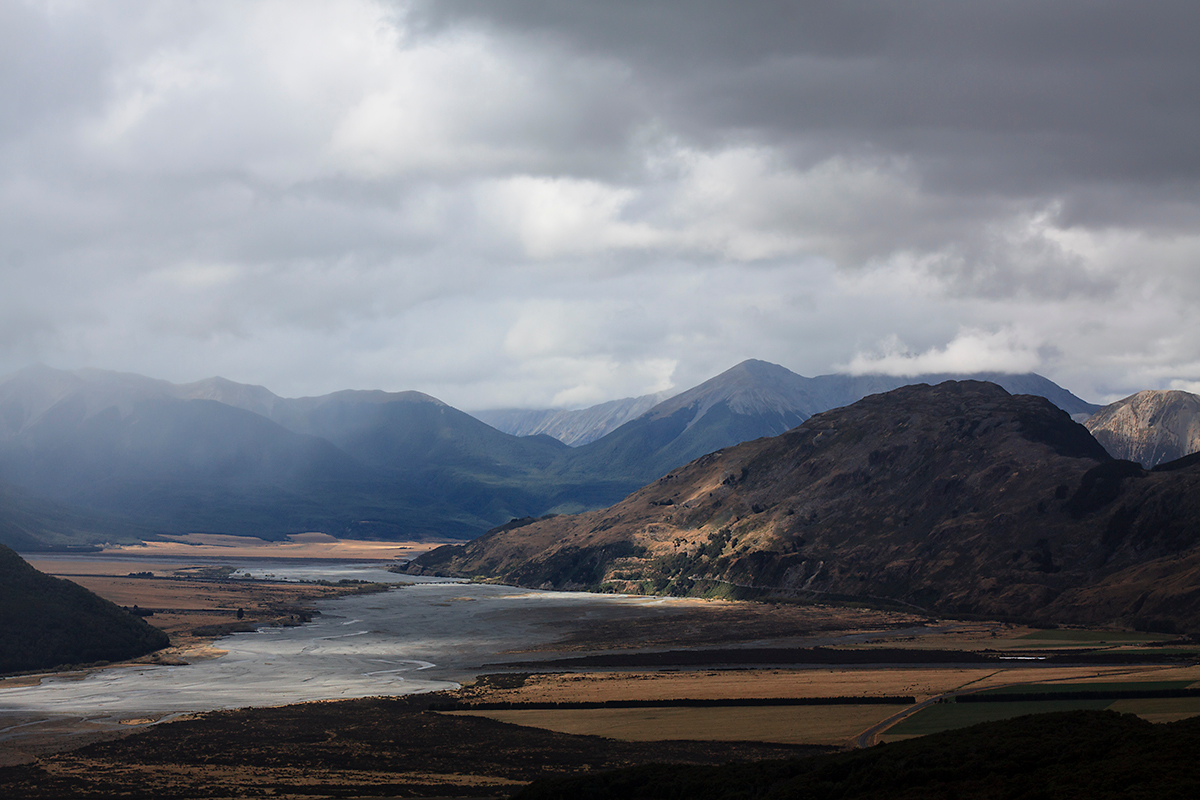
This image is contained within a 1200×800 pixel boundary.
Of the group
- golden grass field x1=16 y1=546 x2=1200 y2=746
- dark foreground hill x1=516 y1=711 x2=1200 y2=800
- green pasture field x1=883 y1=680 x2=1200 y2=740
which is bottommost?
golden grass field x1=16 y1=546 x2=1200 y2=746

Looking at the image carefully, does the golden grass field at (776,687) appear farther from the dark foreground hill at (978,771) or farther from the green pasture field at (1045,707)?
the dark foreground hill at (978,771)

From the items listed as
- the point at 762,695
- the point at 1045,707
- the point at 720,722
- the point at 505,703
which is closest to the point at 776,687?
the point at 762,695

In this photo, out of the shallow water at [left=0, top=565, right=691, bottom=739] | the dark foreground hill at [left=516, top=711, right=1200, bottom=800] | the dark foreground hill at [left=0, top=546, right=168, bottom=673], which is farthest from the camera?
the dark foreground hill at [left=0, top=546, right=168, bottom=673]

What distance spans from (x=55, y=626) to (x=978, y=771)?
12784cm

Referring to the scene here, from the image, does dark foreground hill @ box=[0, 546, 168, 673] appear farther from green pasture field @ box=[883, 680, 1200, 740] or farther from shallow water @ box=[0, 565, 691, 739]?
green pasture field @ box=[883, 680, 1200, 740]

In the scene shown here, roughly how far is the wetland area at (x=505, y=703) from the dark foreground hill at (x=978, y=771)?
12.7m

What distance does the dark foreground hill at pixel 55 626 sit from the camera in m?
129

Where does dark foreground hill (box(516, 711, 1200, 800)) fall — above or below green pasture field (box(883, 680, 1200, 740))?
above

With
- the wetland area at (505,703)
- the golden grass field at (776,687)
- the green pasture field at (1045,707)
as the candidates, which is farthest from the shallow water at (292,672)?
the green pasture field at (1045,707)

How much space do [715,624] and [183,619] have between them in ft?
332

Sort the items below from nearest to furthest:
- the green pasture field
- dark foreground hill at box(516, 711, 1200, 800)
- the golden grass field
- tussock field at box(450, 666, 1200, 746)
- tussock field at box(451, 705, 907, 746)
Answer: dark foreground hill at box(516, 711, 1200, 800)
the green pasture field
tussock field at box(451, 705, 907, 746)
tussock field at box(450, 666, 1200, 746)
the golden grass field

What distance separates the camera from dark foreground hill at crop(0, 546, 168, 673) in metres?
129

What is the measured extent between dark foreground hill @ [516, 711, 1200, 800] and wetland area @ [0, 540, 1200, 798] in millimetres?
12723

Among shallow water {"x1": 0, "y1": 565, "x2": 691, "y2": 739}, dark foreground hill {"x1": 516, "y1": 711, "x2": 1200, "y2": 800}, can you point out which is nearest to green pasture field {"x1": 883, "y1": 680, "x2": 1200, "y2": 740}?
dark foreground hill {"x1": 516, "y1": 711, "x2": 1200, "y2": 800}
